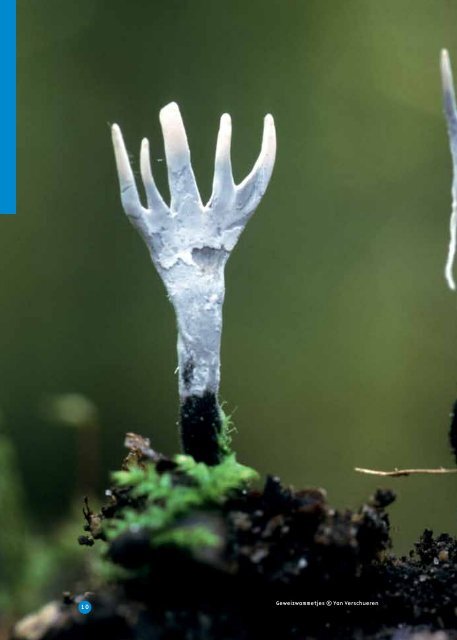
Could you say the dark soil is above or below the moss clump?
below

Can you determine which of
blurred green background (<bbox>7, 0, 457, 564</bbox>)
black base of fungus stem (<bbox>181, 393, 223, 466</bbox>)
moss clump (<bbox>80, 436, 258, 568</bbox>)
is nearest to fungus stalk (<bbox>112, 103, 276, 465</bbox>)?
black base of fungus stem (<bbox>181, 393, 223, 466</bbox>)

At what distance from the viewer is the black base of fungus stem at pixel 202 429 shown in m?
1.50

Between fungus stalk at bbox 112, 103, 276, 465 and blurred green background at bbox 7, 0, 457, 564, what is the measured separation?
1615mm

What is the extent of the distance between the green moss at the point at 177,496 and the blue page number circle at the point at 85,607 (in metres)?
0.10

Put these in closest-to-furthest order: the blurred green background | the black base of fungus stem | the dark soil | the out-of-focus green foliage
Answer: the dark soil → the black base of fungus stem → the out-of-focus green foliage → the blurred green background

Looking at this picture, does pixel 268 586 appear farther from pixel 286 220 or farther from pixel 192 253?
pixel 286 220

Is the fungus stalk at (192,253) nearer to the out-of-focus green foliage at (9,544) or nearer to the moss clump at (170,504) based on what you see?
the moss clump at (170,504)

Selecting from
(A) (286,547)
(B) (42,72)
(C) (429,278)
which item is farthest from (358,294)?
(A) (286,547)

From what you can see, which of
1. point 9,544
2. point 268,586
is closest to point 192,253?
point 268,586

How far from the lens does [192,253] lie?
153 centimetres

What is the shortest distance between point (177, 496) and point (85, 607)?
0.70ft

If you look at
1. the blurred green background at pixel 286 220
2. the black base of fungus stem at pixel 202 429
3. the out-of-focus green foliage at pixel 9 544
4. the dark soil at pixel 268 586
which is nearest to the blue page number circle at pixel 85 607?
the dark soil at pixel 268 586

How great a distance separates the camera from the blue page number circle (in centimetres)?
113

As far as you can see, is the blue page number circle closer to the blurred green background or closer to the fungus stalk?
the fungus stalk
